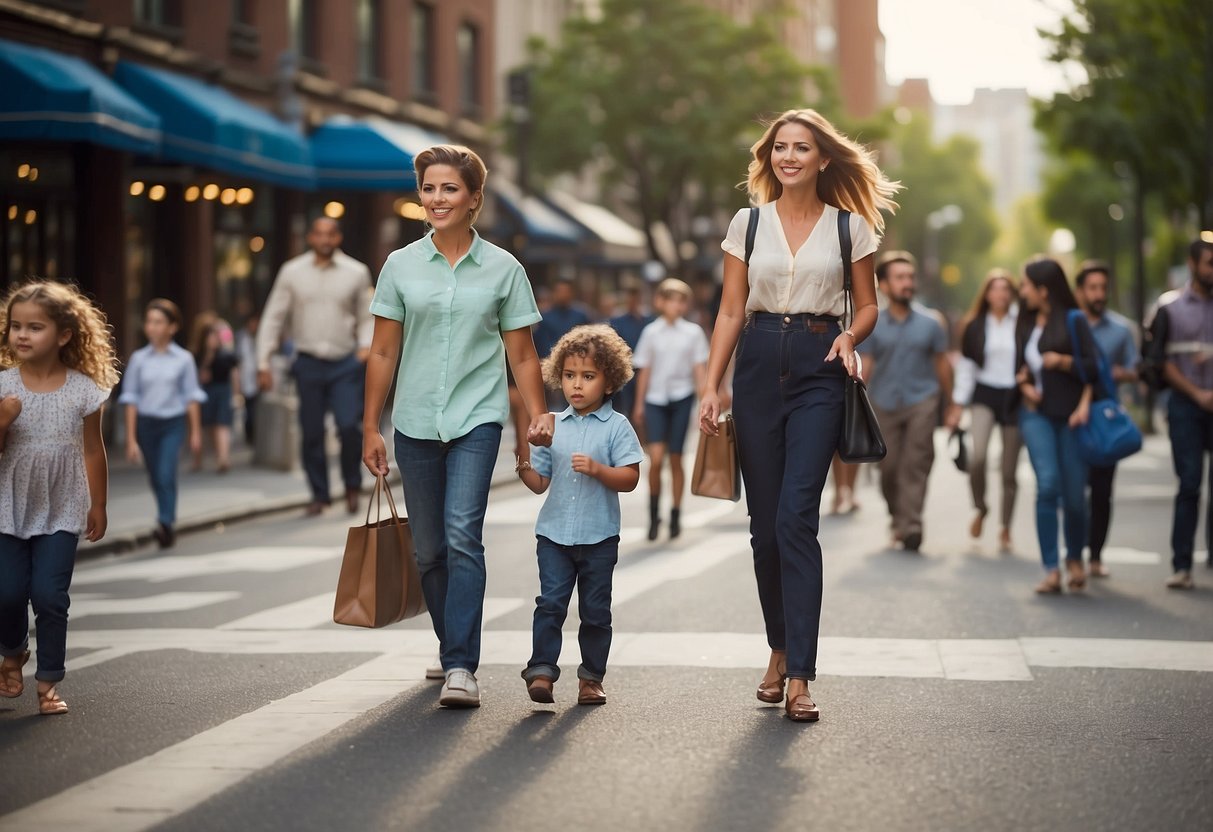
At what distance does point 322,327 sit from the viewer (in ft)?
47.2

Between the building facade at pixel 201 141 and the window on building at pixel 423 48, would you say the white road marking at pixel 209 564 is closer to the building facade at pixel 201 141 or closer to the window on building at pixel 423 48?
the building facade at pixel 201 141

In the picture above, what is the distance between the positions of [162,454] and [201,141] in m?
9.90

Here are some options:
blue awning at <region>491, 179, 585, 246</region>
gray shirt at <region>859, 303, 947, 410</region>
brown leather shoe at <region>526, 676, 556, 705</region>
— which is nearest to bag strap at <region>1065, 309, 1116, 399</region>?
gray shirt at <region>859, 303, 947, 410</region>

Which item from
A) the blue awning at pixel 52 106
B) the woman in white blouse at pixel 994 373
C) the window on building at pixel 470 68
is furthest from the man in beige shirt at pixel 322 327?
the window on building at pixel 470 68

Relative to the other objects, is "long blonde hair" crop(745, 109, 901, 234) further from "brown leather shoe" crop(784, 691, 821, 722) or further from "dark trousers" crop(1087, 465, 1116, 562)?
"dark trousers" crop(1087, 465, 1116, 562)

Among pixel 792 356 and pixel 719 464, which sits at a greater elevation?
pixel 792 356

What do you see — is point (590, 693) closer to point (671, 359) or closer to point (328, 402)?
point (671, 359)

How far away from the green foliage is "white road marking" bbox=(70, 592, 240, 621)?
100201 millimetres

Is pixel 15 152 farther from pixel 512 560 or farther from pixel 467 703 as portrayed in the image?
pixel 467 703

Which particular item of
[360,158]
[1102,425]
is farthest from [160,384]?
[360,158]

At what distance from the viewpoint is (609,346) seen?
679 centimetres

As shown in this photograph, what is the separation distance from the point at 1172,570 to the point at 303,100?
60.8 feet

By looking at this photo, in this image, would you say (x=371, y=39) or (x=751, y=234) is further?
(x=371, y=39)

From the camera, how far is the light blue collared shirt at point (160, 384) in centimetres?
1292
